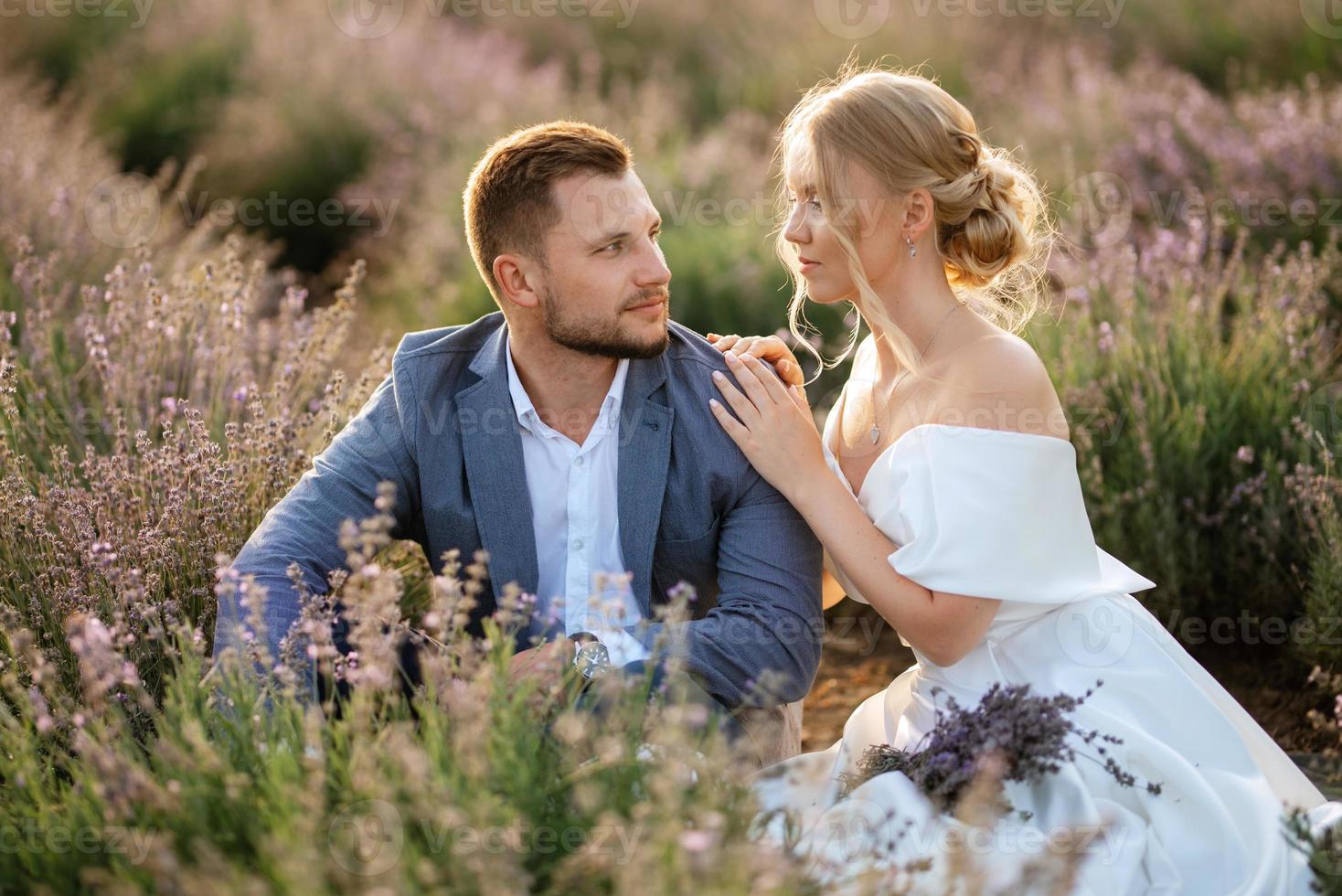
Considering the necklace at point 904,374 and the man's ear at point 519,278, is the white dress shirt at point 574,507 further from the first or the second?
the necklace at point 904,374

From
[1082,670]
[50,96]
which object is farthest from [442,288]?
[50,96]

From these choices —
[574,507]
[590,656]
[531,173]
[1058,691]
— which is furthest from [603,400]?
[1058,691]

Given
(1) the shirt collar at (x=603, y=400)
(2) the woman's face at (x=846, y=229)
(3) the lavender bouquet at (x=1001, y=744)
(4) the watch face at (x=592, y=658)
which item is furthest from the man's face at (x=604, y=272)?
(3) the lavender bouquet at (x=1001, y=744)

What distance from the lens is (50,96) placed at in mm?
10039

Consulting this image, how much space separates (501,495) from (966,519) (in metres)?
1.05

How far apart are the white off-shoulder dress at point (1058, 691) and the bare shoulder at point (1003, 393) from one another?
0.16 ft

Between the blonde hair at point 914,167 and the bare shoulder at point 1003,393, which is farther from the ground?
the blonde hair at point 914,167

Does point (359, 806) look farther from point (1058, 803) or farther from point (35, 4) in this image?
point (35, 4)

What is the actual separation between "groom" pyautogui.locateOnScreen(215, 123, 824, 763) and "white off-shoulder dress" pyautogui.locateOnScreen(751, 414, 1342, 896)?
0.27m

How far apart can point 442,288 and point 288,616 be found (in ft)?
11.9

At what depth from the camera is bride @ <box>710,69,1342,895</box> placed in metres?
2.46

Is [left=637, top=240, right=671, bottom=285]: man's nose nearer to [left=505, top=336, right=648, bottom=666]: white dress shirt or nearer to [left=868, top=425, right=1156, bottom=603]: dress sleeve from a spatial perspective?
[left=505, top=336, right=648, bottom=666]: white dress shirt

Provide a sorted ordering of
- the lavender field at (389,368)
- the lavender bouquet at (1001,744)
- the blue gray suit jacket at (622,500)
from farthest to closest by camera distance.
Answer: the blue gray suit jacket at (622,500) → the lavender bouquet at (1001,744) → the lavender field at (389,368)

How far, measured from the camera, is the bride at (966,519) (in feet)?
8.09
